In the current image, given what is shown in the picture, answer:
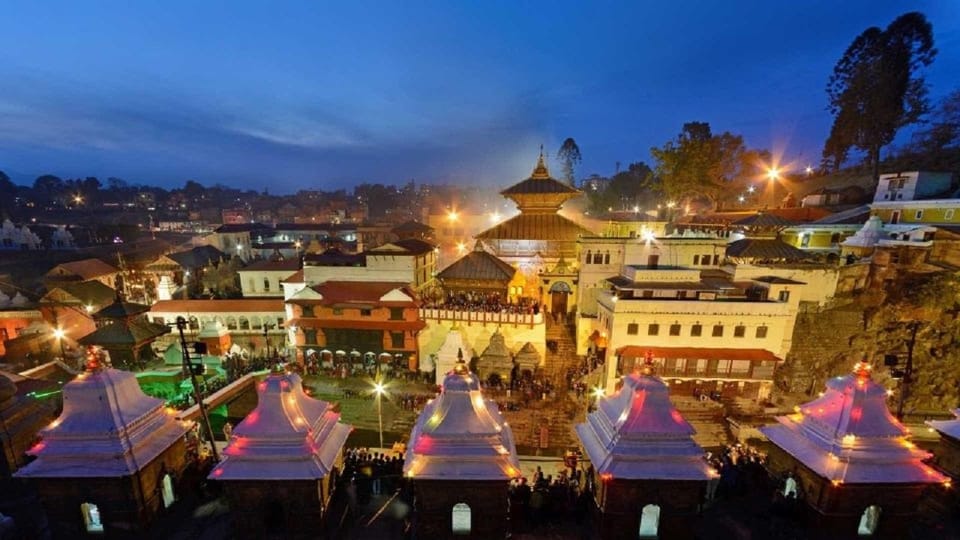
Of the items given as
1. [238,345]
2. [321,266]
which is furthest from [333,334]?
[238,345]

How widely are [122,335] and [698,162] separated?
51586mm

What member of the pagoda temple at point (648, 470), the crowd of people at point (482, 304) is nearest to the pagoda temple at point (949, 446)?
the pagoda temple at point (648, 470)

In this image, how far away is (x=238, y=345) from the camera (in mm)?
28734

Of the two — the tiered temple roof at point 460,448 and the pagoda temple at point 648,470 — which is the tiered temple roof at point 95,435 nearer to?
the tiered temple roof at point 460,448

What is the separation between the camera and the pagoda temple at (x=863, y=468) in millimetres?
8242

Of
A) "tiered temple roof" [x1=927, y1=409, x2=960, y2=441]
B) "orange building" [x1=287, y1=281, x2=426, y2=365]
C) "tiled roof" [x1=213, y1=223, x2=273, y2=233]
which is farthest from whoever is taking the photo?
"tiled roof" [x1=213, y1=223, x2=273, y2=233]

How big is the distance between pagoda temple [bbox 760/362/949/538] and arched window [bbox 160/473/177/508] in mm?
15493

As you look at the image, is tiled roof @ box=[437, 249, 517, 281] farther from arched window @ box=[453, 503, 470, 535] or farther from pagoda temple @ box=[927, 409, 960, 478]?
pagoda temple @ box=[927, 409, 960, 478]

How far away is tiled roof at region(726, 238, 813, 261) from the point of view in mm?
26267

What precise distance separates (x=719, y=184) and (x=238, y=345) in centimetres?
5154

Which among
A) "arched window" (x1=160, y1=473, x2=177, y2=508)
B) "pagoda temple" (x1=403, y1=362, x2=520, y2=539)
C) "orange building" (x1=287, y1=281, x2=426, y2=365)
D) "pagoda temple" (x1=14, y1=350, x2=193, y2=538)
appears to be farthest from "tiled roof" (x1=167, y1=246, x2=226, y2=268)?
"pagoda temple" (x1=403, y1=362, x2=520, y2=539)

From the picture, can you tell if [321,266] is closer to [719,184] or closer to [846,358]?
[846,358]

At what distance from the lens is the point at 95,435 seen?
8.60 meters

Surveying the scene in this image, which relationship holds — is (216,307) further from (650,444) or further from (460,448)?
(650,444)
